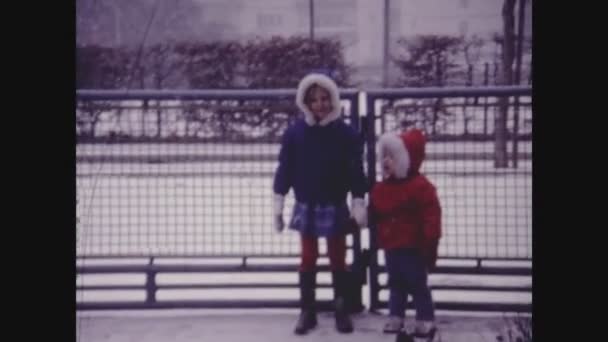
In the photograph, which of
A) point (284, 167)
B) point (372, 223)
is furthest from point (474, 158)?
point (284, 167)

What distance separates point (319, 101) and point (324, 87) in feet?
0.28

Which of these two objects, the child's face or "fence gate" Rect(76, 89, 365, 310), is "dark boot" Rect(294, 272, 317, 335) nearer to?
"fence gate" Rect(76, 89, 365, 310)

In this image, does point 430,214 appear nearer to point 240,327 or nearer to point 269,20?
point 240,327

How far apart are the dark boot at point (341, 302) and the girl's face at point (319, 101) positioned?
0.96 m

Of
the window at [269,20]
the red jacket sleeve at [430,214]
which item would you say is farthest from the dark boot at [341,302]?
the window at [269,20]

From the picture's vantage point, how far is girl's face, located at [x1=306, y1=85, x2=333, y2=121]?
4066mm

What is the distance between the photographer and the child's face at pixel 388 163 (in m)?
3.76

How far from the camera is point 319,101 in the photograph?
4066 millimetres

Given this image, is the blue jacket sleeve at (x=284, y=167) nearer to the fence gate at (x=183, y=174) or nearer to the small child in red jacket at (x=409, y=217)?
the fence gate at (x=183, y=174)

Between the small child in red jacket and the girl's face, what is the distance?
433 mm

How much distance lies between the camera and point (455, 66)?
11.4 m

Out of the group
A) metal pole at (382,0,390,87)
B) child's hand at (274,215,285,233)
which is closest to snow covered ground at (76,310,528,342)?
child's hand at (274,215,285,233)
